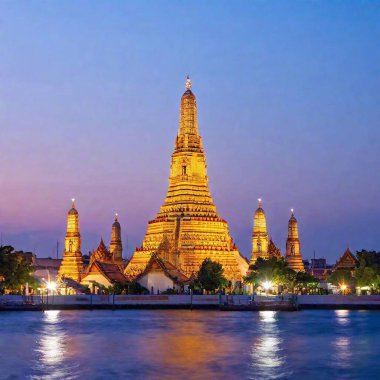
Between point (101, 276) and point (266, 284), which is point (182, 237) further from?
point (266, 284)

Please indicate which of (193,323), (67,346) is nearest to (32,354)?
(67,346)

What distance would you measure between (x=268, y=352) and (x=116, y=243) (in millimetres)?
64324

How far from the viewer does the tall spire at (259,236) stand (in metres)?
101

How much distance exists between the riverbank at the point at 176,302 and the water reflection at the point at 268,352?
13529 mm

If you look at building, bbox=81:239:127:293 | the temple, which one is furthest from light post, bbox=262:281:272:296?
the temple

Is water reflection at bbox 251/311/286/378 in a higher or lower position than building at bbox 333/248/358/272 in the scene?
lower

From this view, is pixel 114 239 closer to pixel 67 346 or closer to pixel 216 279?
pixel 216 279

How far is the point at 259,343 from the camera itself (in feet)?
177

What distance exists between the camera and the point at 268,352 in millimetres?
49875

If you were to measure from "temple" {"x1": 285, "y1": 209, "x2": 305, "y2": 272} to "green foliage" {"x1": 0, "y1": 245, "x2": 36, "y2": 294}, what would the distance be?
3626 cm

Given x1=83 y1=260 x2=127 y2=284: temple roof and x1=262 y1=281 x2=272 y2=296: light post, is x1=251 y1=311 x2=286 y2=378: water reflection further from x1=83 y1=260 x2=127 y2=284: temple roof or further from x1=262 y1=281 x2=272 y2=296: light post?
x1=83 y1=260 x2=127 y2=284: temple roof

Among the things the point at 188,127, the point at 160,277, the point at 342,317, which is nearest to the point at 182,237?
the point at 160,277

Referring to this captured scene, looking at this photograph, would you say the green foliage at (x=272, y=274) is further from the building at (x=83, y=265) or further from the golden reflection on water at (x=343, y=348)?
the golden reflection on water at (x=343, y=348)

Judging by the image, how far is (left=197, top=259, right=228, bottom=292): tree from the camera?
8488 centimetres
